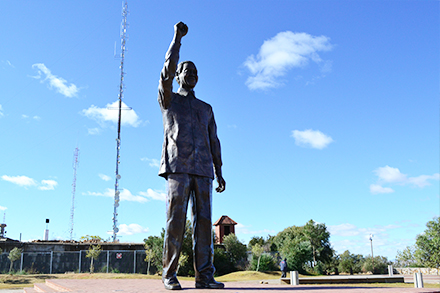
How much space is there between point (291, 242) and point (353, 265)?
822cm

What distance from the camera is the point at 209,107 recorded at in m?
6.59

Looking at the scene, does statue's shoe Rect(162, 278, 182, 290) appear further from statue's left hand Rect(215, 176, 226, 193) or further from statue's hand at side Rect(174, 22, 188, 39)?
statue's hand at side Rect(174, 22, 188, 39)

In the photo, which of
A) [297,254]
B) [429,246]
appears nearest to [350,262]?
[297,254]

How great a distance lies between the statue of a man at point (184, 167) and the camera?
5.61 meters

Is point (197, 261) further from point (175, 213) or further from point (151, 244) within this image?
point (151, 244)

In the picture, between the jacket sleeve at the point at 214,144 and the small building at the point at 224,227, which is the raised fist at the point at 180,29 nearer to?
the jacket sleeve at the point at 214,144

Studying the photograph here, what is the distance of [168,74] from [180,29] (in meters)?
0.76

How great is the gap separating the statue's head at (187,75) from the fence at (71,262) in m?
22.7

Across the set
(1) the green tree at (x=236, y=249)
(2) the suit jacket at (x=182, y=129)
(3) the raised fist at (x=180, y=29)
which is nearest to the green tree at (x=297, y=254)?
(1) the green tree at (x=236, y=249)

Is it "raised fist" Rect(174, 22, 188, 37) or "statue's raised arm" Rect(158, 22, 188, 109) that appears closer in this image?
"statue's raised arm" Rect(158, 22, 188, 109)

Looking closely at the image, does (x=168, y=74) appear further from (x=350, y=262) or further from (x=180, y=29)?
(x=350, y=262)

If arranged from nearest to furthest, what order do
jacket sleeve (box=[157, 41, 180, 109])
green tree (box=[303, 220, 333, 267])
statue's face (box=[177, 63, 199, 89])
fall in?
jacket sleeve (box=[157, 41, 180, 109])
statue's face (box=[177, 63, 199, 89])
green tree (box=[303, 220, 333, 267])

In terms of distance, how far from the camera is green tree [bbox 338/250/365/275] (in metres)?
39.3

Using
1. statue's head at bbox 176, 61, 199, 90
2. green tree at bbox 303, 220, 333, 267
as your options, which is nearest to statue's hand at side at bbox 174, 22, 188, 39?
statue's head at bbox 176, 61, 199, 90
